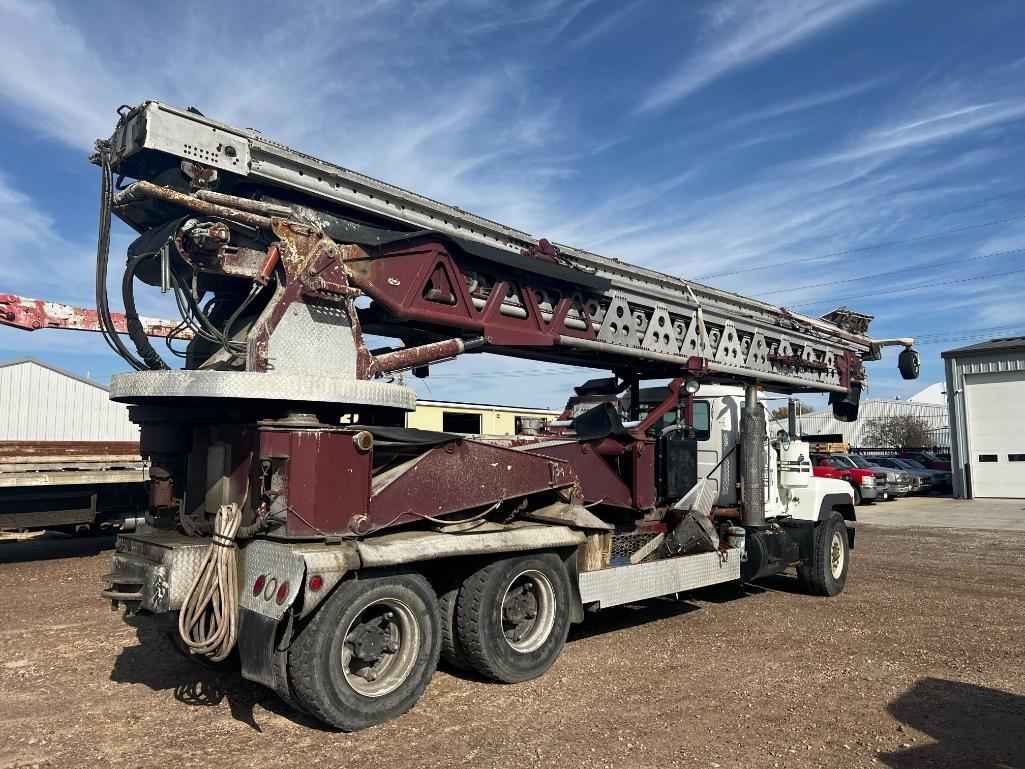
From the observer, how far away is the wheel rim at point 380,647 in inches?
201

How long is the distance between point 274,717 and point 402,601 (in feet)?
3.82

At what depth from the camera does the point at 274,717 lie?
5238mm

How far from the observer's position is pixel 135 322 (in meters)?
6.17

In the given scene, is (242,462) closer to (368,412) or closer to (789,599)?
(368,412)

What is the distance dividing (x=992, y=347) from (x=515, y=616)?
2792 cm

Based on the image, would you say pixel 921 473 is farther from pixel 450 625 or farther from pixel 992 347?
pixel 450 625

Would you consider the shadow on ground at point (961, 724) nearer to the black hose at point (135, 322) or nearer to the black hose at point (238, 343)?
the black hose at point (238, 343)

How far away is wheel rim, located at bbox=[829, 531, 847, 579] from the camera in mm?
9789

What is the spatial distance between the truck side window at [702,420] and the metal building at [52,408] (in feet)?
80.3

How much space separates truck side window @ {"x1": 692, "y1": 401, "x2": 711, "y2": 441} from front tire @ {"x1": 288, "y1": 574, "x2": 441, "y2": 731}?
16.3 ft

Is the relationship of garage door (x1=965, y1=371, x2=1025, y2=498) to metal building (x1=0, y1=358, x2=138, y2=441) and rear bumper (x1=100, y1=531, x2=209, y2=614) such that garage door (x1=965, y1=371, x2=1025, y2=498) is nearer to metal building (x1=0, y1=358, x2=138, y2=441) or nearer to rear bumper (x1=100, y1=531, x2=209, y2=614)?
rear bumper (x1=100, y1=531, x2=209, y2=614)

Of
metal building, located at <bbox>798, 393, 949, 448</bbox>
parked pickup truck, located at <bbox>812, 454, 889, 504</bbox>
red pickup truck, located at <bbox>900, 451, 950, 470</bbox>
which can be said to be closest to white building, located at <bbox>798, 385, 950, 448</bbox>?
metal building, located at <bbox>798, 393, 949, 448</bbox>

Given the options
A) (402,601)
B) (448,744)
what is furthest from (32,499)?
(448,744)

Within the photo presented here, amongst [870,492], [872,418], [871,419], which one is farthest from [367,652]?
[872,418]
